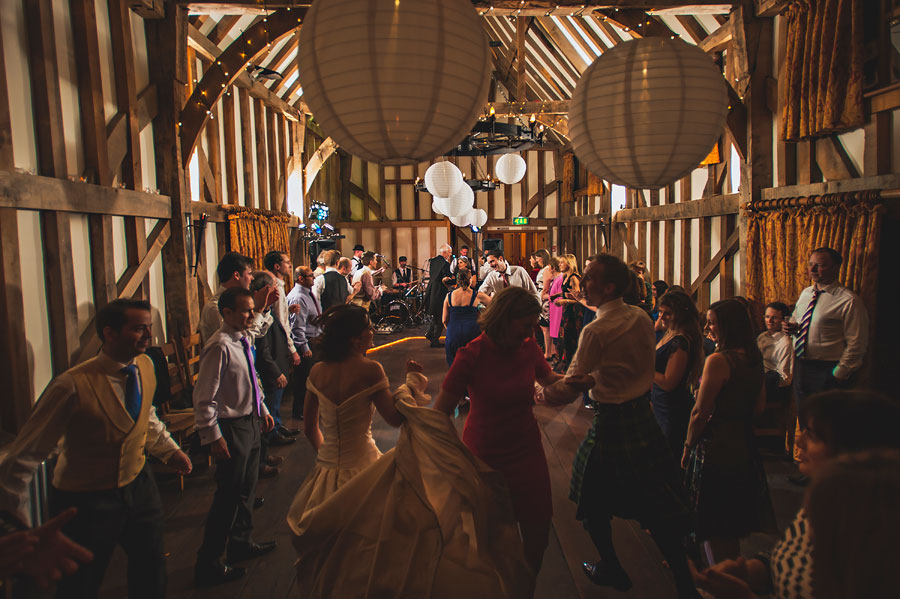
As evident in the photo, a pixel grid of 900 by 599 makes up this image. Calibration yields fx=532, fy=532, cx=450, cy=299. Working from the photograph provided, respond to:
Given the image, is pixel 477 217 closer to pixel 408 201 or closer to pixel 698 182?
pixel 408 201

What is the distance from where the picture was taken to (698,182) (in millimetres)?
6891

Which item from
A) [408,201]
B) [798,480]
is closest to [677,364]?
[798,480]

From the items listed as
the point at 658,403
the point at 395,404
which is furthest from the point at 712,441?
the point at 395,404

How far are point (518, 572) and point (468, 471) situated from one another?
428 mm

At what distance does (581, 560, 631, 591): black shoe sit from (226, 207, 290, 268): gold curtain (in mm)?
5585

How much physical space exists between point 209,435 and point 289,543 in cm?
89

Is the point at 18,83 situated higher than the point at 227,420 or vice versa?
the point at 18,83

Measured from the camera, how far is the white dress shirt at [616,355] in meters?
2.24

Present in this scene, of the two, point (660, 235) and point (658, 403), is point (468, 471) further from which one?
point (660, 235)

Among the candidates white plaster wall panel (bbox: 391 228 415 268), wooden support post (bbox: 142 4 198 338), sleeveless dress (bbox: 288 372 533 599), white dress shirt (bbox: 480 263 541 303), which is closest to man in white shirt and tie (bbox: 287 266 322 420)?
wooden support post (bbox: 142 4 198 338)

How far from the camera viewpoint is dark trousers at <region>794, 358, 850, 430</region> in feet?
11.4

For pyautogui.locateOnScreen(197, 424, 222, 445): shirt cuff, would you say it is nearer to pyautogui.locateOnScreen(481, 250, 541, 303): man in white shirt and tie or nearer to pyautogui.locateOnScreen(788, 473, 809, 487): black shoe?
pyautogui.locateOnScreen(788, 473, 809, 487): black shoe

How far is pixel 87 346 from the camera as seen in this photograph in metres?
3.72

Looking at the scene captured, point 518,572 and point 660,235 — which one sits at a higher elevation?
point 660,235
